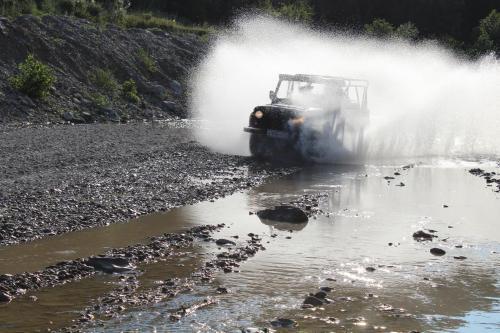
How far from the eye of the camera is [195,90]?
40.1 meters

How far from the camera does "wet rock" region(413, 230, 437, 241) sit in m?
12.1

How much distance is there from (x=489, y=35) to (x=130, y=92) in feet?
164

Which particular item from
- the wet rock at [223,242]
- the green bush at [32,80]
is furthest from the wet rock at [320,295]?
the green bush at [32,80]

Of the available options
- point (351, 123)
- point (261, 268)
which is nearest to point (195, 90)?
point (351, 123)

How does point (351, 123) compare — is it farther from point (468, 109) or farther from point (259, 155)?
point (468, 109)

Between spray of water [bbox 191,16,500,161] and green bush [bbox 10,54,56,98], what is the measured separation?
19.8 feet

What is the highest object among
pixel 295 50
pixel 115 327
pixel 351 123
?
pixel 295 50

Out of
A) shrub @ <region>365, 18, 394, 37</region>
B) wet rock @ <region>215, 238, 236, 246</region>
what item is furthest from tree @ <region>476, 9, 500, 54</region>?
wet rock @ <region>215, 238, 236, 246</region>

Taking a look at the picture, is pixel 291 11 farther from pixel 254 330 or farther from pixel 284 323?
pixel 254 330

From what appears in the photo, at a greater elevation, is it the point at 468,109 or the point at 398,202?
the point at 468,109

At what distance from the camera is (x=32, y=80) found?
28625 millimetres

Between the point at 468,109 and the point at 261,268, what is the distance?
23.6 metres

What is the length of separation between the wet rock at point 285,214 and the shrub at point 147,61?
86.9ft

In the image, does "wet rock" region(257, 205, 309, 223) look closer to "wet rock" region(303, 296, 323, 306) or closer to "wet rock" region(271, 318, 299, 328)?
"wet rock" region(303, 296, 323, 306)
